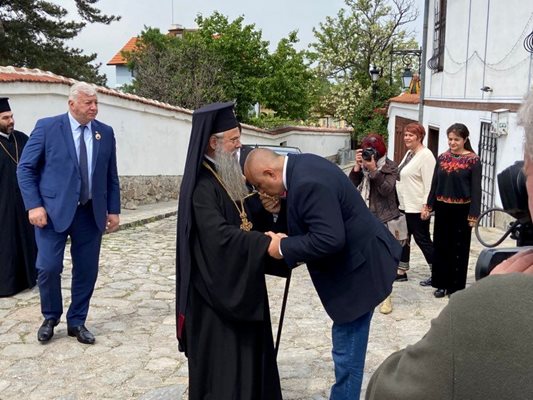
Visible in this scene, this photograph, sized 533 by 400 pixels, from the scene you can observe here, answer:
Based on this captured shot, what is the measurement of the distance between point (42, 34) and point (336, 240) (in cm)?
2313

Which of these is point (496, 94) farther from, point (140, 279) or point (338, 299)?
point (338, 299)

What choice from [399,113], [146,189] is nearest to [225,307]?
[146,189]

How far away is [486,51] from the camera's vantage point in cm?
1030

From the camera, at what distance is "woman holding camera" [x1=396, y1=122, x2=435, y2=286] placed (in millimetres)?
5824

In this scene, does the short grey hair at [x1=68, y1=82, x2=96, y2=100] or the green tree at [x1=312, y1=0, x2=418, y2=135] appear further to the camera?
the green tree at [x1=312, y1=0, x2=418, y2=135]

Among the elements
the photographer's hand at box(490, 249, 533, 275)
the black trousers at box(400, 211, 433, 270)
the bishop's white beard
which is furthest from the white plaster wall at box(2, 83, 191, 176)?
the photographer's hand at box(490, 249, 533, 275)

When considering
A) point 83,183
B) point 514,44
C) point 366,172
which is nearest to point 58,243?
point 83,183

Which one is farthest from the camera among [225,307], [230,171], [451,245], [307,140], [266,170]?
[307,140]

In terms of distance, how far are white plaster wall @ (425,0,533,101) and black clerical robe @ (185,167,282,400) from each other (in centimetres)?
716

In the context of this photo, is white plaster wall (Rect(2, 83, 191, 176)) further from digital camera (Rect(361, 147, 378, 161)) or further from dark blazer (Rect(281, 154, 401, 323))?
dark blazer (Rect(281, 154, 401, 323))

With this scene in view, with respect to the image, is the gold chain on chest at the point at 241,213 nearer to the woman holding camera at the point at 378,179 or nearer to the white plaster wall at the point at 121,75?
the woman holding camera at the point at 378,179

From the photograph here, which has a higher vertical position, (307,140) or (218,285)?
(307,140)

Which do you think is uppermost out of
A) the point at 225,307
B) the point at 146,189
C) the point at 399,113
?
the point at 399,113

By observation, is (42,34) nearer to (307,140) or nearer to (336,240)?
(307,140)
